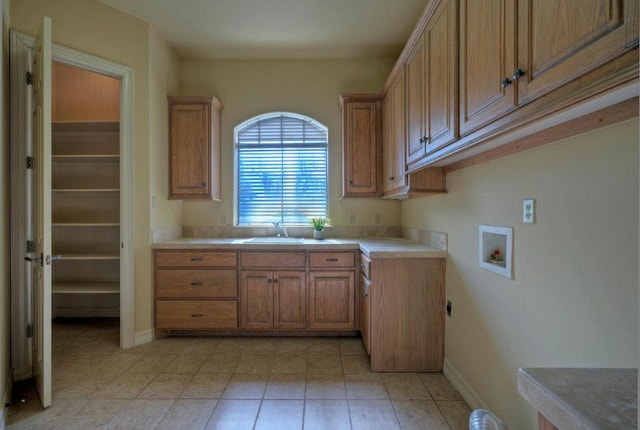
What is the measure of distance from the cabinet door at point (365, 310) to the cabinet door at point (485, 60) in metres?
1.44

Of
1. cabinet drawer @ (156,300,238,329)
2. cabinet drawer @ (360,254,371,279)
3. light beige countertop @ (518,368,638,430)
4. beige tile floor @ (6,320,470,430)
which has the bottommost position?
beige tile floor @ (6,320,470,430)

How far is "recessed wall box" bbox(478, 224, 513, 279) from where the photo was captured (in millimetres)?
1509

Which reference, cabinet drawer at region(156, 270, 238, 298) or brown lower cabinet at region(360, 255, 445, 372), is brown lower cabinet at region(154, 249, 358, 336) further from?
brown lower cabinet at region(360, 255, 445, 372)

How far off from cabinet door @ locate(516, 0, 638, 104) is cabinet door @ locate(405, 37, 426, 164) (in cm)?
92

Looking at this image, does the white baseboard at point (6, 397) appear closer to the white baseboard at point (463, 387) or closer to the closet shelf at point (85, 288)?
the closet shelf at point (85, 288)

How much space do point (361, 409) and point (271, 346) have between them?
1109mm

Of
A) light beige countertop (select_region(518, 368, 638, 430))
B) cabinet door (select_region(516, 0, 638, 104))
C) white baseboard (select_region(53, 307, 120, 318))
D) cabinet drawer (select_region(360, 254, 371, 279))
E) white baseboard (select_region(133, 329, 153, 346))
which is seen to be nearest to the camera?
light beige countertop (select_region(518, 368, 638, 430))

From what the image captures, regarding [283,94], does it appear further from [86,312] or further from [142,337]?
[86,312]

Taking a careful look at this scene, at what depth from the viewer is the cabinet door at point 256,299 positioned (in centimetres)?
280

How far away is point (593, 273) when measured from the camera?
1.03m

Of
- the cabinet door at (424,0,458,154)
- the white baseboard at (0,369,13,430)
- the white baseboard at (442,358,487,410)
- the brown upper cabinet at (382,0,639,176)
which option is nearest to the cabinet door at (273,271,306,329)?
the white baseboard at (442,358,487,410)

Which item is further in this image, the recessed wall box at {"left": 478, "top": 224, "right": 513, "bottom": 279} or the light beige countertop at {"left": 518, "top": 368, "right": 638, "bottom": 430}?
the recessed wall box at {"left": 478, "top": 224, "right": 513, "bottom": 279}

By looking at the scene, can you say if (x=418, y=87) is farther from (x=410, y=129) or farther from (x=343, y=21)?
(x=343, y=21)

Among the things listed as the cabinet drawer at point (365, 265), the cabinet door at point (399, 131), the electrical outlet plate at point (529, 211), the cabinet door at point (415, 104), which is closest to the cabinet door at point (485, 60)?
the electrical outlet plate at point (529, 211)
